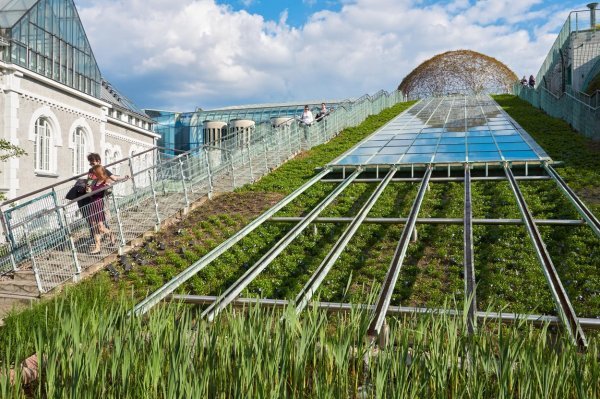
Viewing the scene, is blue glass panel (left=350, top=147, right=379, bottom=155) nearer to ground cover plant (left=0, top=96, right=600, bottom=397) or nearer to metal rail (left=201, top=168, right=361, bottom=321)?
metal rail (left=201, top=168, right=361, bottom=321)

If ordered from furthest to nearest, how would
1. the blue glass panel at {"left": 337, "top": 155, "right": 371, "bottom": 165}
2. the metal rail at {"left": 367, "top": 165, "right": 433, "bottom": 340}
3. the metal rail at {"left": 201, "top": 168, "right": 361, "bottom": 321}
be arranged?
the blue glass panel at {"left": 337, "top": 155, "right": 371, "bottom": 165}
the metal rail at {"left": 201, "top": 168, "right": 361, "bottom": 321}
the metal rail at {"left": 367, "top": 165, "right": 433, "bottom": 340}

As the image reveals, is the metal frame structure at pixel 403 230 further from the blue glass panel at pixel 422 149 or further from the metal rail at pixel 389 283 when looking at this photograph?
the blue glass panel at pixel 422 149

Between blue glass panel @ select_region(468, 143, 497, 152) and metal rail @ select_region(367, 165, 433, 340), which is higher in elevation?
blue glass panel @ select_region(468, 143, 497, 152)

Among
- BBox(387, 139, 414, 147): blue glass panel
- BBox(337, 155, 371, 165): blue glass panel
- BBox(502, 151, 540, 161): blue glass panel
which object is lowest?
BBox(337, 155, 371, 165): blue glass panel

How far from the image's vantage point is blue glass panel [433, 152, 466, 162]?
13547 millimetres

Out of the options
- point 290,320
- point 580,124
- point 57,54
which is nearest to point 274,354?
point 290,320

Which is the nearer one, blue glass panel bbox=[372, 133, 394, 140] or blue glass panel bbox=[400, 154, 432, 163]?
blue glass panel bbox=[400, 154, 432, 163]

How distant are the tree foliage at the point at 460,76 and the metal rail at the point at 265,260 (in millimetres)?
29087

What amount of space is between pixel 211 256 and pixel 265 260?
35.4 inches

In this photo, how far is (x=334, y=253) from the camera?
7504 mm

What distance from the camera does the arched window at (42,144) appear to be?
20062mm

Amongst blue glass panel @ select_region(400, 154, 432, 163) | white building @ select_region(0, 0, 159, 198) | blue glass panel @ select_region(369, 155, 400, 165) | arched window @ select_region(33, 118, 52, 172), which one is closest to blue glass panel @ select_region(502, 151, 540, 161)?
blue glass panel @ select_region(400, 154, 432, 163)

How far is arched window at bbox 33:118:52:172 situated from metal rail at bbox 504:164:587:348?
17197 mm

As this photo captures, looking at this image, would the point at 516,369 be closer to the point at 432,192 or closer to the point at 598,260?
the point at 598,260
